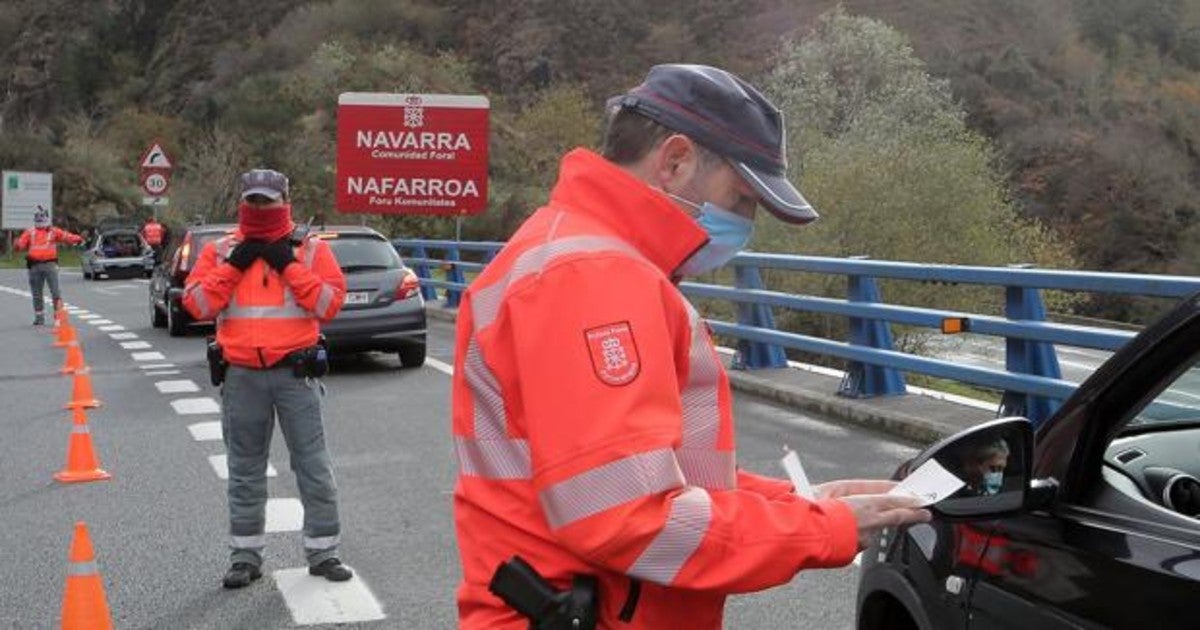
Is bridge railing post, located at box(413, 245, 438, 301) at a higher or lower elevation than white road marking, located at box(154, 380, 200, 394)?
higher

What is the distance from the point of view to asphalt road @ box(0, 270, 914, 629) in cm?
596

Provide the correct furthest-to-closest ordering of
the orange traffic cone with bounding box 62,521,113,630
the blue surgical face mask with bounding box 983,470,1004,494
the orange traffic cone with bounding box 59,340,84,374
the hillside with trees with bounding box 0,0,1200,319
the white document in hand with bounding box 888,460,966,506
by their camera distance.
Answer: the hillside with trees with bounding box 0,0,1200,319
the orange traffic cone with bounding box 59,340,84,374
the orange traffic cone with bounding box 62,521,113,630
the blue surgical face mask with bounding box 983,470,1004,494
the white document in hand with bounding box 888,460,966,506

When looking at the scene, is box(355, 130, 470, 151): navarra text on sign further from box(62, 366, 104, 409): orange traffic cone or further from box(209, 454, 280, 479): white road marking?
box(209, 454, 280, 479): white road marking

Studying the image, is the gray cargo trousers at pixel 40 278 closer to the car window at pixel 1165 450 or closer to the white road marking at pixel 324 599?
the white road marking at pixel 324 599

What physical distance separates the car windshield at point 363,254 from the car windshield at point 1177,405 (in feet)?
40.9

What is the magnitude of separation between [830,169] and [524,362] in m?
26.1

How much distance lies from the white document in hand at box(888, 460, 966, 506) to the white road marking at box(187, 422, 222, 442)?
8.55 metres

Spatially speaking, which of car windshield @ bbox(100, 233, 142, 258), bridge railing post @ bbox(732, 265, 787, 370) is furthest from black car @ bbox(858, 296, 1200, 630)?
car windshield @ bbox(100, 233, 142, 258)

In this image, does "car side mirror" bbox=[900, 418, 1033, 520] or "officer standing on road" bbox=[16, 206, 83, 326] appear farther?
"officer standing on road" bbox=[16, 206, 83, 326]

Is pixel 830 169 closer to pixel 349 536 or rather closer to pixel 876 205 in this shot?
pixel 876 205

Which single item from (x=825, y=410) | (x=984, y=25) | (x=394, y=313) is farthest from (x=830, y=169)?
(x=984, y=25)

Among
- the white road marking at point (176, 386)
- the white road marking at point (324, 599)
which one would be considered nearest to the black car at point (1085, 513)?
the white road marking at point (324, 599)

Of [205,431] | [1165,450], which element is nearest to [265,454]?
[205,431]

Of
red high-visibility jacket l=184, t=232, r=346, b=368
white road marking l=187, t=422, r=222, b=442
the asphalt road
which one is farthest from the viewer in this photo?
white road marking l=187, t=422, r=222, b=442
